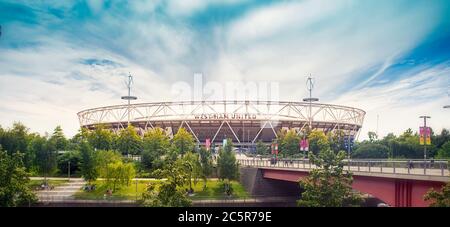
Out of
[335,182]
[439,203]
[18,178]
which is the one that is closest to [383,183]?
[335,182]

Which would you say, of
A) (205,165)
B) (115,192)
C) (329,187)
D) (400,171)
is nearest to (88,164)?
(115,192)

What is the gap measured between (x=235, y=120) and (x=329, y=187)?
3998cm

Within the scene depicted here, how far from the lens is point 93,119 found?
56219 millimetres

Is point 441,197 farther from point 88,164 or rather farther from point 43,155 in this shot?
point 88,164

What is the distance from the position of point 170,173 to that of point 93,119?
47008 millimetres

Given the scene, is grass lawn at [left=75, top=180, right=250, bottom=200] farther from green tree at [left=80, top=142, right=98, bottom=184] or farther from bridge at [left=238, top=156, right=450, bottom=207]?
bridge at [left=238, top=156, right=450, bottom=207]

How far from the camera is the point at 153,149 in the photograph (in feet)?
118

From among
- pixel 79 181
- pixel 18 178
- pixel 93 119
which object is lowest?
pixel 79 181

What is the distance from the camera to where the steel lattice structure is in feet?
174

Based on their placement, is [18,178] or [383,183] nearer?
[383,183]

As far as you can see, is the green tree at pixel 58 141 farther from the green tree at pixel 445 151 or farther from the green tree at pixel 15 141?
the green tree at pixel 445 151

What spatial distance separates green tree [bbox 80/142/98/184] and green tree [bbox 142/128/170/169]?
4284 mm

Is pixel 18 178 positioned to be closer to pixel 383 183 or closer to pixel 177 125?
pixel 383 183

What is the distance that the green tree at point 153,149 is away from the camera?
3281 centimetres
